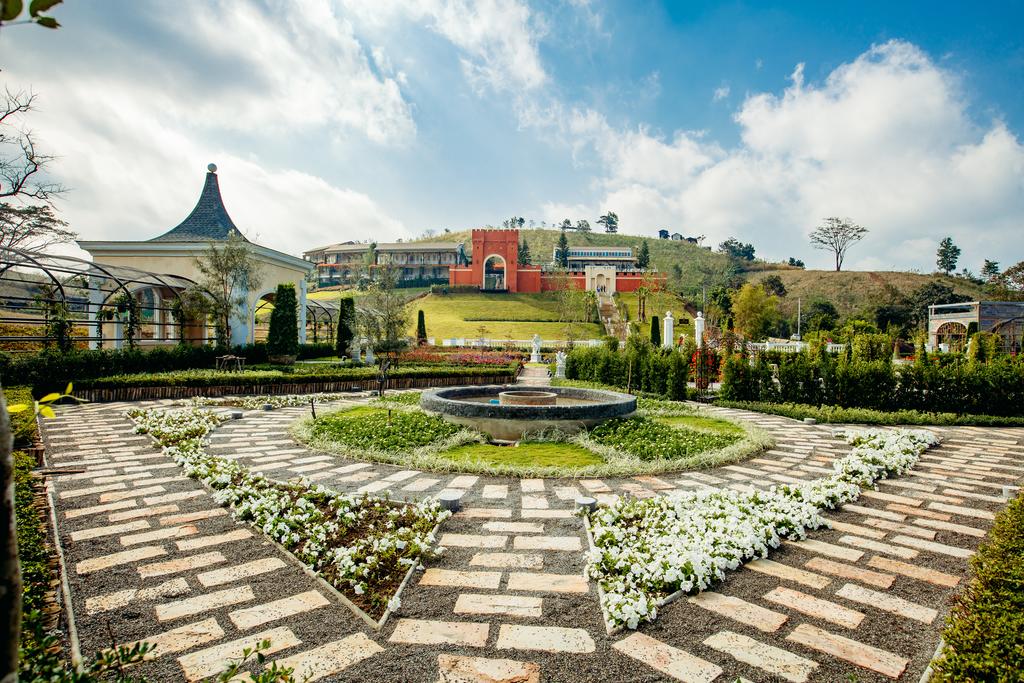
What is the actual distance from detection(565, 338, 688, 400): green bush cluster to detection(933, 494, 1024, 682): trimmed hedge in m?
9.84

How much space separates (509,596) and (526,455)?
3.56 metres

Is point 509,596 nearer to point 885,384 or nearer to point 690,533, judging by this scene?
point 690,533

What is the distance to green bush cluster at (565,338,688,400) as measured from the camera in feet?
42.2

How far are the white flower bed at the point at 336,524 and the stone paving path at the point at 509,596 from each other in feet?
0.42

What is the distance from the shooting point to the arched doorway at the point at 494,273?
5931 centimetres

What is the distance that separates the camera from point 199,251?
63.5 feet

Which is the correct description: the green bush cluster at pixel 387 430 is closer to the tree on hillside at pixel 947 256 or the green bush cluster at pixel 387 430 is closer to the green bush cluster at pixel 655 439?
the green bush cluster at pixel 655 439

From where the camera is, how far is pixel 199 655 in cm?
245

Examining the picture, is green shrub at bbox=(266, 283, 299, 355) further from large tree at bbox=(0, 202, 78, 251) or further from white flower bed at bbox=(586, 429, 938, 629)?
white flower bed at bbox=(586, 429, 938, 629)

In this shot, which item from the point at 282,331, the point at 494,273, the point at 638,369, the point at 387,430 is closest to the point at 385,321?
the point at 282,331

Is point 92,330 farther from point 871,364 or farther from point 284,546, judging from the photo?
point 871,364

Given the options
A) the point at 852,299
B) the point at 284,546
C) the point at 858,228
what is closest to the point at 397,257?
the point at 852,299

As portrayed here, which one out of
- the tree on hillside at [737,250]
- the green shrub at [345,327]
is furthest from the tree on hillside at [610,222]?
the green shrub at [345,327]

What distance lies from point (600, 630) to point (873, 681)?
1.18m
